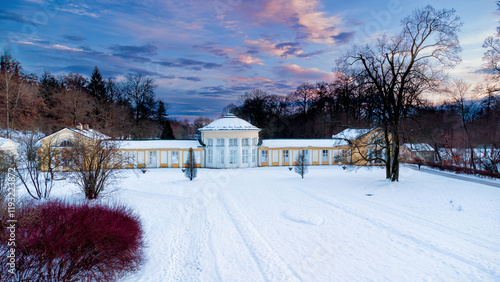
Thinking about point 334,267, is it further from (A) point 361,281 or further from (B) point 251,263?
(B) point 251,263

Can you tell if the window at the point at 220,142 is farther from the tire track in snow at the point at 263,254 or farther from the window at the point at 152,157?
the tire track in snow at the point at 263,254

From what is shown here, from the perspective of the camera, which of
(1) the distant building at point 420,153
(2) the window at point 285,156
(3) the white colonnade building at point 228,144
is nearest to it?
(1) the distant building at point 420,153

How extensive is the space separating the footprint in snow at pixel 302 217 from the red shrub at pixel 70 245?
6.59 meters

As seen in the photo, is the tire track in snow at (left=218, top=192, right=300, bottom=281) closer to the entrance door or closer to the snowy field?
the snowy field

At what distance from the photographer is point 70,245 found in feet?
17.6

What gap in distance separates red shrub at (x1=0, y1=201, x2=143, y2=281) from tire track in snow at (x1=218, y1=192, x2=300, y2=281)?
315 centimetres

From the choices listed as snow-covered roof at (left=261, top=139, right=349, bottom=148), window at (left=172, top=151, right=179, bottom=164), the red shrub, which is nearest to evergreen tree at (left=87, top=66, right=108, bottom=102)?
window at (left=172, top=151, right=179, bottom=164)

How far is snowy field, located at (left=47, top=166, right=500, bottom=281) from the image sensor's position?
6871mm

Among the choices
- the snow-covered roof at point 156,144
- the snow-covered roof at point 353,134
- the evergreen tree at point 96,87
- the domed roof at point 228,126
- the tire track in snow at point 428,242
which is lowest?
the tire track in snow at point 428,242

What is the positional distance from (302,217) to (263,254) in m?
4.12

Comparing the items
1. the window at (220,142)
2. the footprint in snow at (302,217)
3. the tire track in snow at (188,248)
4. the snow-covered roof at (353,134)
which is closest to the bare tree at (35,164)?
the tire track in snow at (188,248)

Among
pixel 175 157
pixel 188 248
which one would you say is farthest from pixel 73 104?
pixel 188 248

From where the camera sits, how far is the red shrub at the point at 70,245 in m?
5.07

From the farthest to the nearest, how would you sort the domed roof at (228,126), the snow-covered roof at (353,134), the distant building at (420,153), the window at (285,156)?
1. the window at (285,156)
2. the domed roof at (228,126)
3. the snow-covered roof at (353,134)
4. the distant building at (420,153)
